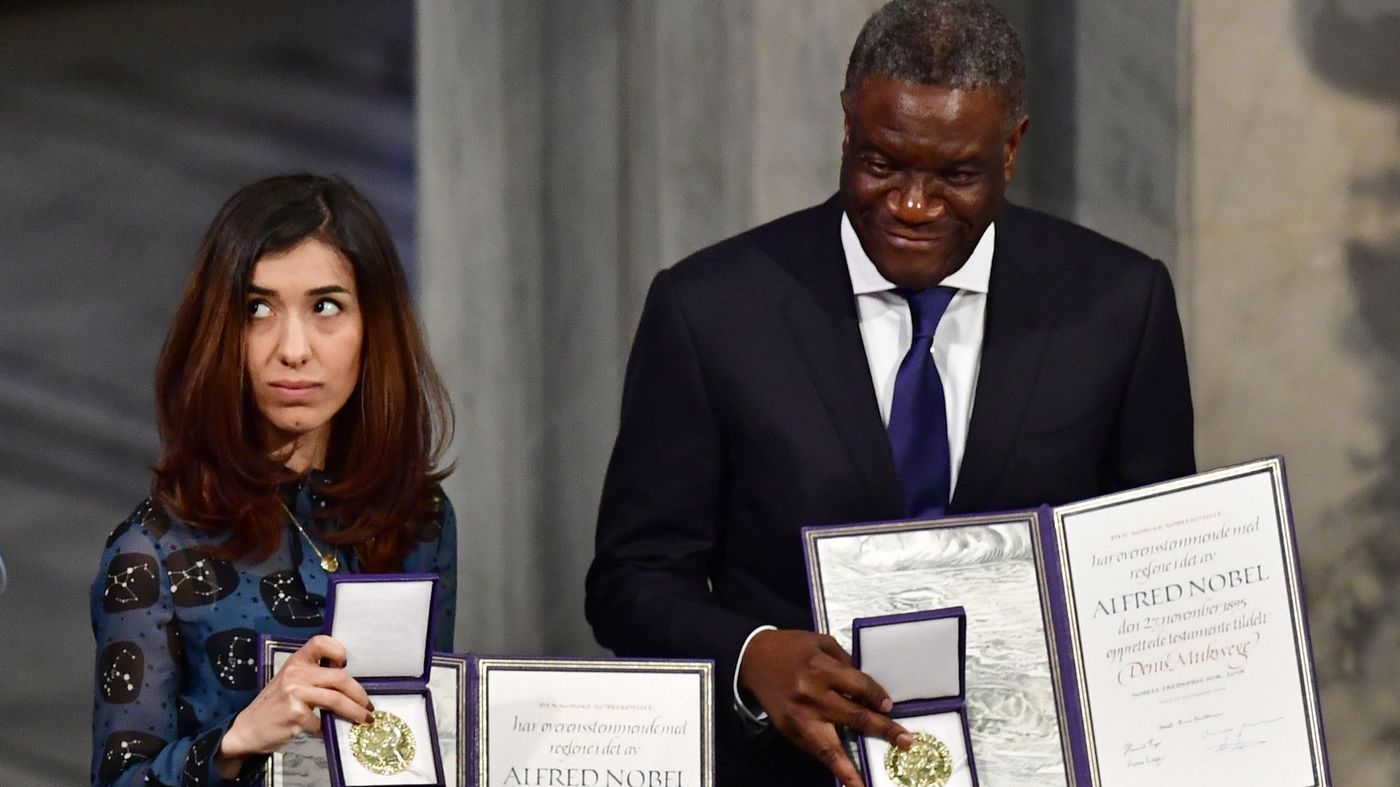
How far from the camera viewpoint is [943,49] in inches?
98.3

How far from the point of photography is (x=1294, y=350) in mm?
3844

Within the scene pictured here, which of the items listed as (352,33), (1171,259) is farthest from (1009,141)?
(352,33)

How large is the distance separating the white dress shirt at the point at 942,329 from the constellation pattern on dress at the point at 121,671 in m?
0.96

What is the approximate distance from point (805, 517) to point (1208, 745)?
0.57m

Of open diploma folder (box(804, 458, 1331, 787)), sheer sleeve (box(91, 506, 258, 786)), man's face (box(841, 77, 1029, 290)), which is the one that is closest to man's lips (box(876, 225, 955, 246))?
man's face (box(841, 77, 1029, 290))

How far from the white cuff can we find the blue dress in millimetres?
363

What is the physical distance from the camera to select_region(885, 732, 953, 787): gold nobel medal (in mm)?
2227

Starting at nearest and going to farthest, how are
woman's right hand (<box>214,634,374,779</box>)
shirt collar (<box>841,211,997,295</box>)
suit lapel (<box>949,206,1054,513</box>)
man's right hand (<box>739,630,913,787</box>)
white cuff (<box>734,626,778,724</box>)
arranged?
1. woman's right hand (<box>214,634,374,779</box>)
2. man's right hand (<box>739,630,913,787</box>)
3. white cuff (<box>734,626,778,724</box>)
4. suit lapel (<box>949,206,1054,513</box>)
5. shirt collar (<box>841,211,997,295</box>)

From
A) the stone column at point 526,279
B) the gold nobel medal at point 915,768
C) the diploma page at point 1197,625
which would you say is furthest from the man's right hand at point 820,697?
the stone column at point 526,279

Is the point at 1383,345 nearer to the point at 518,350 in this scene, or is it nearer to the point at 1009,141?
the point at 1009,141

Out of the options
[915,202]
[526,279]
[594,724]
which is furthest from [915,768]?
[526,279]

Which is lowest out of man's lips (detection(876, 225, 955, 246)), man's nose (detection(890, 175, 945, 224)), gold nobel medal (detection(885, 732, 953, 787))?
gold nobel medal (detection(885, 732, 953, 787))
